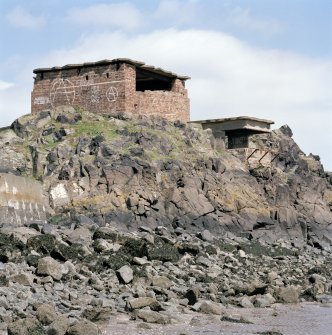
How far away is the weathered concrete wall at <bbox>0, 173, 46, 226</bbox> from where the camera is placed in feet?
130

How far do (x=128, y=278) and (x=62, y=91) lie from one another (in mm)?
28714

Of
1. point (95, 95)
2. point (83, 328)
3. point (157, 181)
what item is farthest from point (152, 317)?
point (95, 95)

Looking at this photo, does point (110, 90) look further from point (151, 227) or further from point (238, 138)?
point (151, 227)

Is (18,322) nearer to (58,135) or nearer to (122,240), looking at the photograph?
(122,240)

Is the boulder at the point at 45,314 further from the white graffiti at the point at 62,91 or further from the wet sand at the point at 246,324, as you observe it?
the white graffiti at the point at 62,91

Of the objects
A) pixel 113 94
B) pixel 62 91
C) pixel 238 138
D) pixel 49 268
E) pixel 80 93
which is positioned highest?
pixel 62 91

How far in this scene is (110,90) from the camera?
173 feet

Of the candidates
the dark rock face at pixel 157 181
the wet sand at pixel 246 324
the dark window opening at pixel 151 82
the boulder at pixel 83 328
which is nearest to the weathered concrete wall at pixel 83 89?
the dark rock face at pixel 157 181

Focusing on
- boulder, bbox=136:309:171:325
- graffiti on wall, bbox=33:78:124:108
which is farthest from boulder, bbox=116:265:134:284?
graffiti on wall, bbox=33:78:124:108

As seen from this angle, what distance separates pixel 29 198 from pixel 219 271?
12905 millimetres

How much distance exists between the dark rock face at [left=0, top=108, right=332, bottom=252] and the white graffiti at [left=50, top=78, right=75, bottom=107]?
1.70 m

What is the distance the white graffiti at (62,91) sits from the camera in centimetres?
5388

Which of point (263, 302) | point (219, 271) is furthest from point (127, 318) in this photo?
point (219, 271)

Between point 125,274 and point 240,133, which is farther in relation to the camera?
point 240,133
